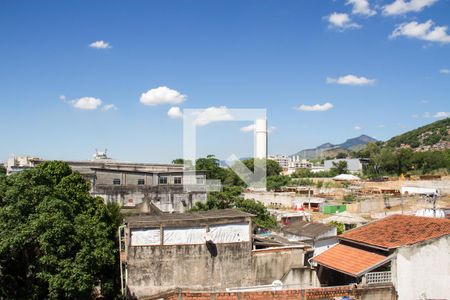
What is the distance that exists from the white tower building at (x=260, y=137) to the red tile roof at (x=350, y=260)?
34.3ft

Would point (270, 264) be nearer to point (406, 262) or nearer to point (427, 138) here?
point (406, 262)

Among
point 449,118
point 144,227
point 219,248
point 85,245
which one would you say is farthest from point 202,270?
point 449,118

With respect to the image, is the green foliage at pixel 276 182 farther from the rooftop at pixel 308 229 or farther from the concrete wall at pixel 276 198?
the rooftop at pixel 308 229

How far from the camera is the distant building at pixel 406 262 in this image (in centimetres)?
1105

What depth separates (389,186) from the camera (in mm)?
47594

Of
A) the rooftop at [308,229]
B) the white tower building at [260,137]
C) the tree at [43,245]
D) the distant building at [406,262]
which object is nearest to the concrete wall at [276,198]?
the white tower building at [260,137]

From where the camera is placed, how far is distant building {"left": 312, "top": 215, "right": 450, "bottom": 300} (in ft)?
36.3

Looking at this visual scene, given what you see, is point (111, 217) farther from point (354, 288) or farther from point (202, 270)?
point (354, 288)

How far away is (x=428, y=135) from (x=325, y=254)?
117m

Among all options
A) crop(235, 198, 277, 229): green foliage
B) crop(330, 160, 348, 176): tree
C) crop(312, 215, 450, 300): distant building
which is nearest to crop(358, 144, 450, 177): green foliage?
crop(330, 160, 348, 176): tree

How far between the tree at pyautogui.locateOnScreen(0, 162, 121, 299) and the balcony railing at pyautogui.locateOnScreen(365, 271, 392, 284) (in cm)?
748

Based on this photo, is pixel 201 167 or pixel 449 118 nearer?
pixel 201 167

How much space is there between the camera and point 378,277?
438 inches

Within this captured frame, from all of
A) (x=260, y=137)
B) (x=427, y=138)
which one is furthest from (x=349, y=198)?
(x=427, y=138)
